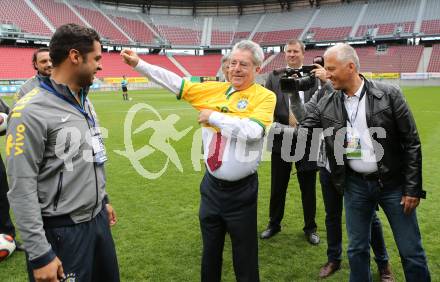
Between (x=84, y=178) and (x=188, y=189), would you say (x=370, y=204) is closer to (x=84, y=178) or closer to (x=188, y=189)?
(x=84, y=178)

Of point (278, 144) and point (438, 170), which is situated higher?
point (278, 144)

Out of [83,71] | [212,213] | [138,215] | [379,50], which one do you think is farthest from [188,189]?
[379,50]

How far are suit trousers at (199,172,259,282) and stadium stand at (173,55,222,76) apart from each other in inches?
1931

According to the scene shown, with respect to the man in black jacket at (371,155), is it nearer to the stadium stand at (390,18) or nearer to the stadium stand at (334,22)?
the stadium stand at (390,18)

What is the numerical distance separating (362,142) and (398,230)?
0.73 m

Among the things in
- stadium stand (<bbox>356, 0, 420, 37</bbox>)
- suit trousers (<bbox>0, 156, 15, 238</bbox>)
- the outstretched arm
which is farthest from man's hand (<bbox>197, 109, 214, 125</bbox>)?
stadium stand (<bbox>356, 0, 420, 37</bbox>)

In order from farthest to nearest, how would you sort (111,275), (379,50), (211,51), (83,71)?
1. (211,51)
2. (379,50)
3. (111,275)
4. (83,71)

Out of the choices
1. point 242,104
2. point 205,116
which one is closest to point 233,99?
point 242,104

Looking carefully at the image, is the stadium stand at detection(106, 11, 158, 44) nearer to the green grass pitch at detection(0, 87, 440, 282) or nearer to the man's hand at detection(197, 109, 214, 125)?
the green grass pitch at detection(0, 87, 440, 282)

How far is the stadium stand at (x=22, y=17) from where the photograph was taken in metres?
41.2

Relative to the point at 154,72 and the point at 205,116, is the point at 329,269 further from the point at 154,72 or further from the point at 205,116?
the point at 154,72

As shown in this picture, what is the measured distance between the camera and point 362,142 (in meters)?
2.97

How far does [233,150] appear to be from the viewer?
9.08ft

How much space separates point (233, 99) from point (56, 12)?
50.8 m
